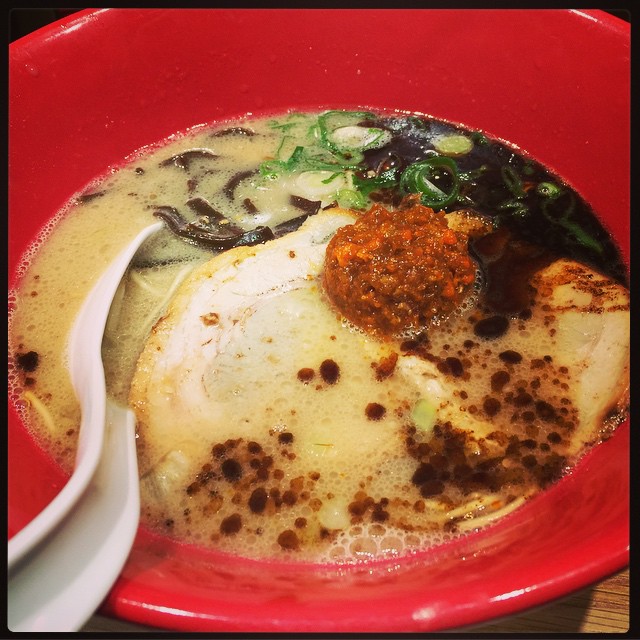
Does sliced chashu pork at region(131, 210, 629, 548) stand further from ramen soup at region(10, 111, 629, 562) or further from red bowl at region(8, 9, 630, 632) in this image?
red bowl at region(8, 9, 630, 632)

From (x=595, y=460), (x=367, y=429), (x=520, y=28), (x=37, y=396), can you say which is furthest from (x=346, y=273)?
(x=520, y=28)

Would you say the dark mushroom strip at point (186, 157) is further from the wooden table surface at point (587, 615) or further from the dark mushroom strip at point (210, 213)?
the wooden table surface at point (587, 615)

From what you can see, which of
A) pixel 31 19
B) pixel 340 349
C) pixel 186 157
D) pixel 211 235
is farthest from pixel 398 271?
pixel 31 19

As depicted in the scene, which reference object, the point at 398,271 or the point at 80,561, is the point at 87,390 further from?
the point at 398,271

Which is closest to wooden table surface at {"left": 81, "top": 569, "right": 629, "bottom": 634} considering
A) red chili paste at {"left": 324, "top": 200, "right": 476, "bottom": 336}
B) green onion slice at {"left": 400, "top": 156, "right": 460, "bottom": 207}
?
red chili paste at {"left": 324, "top": 200, "right": 476, "bottom": 336}

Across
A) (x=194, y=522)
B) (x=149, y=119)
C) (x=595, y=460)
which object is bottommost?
(x=595, y=460)

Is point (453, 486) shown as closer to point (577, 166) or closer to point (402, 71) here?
point (577, 166)

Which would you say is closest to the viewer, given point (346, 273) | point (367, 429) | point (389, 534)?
point (389, 534)
